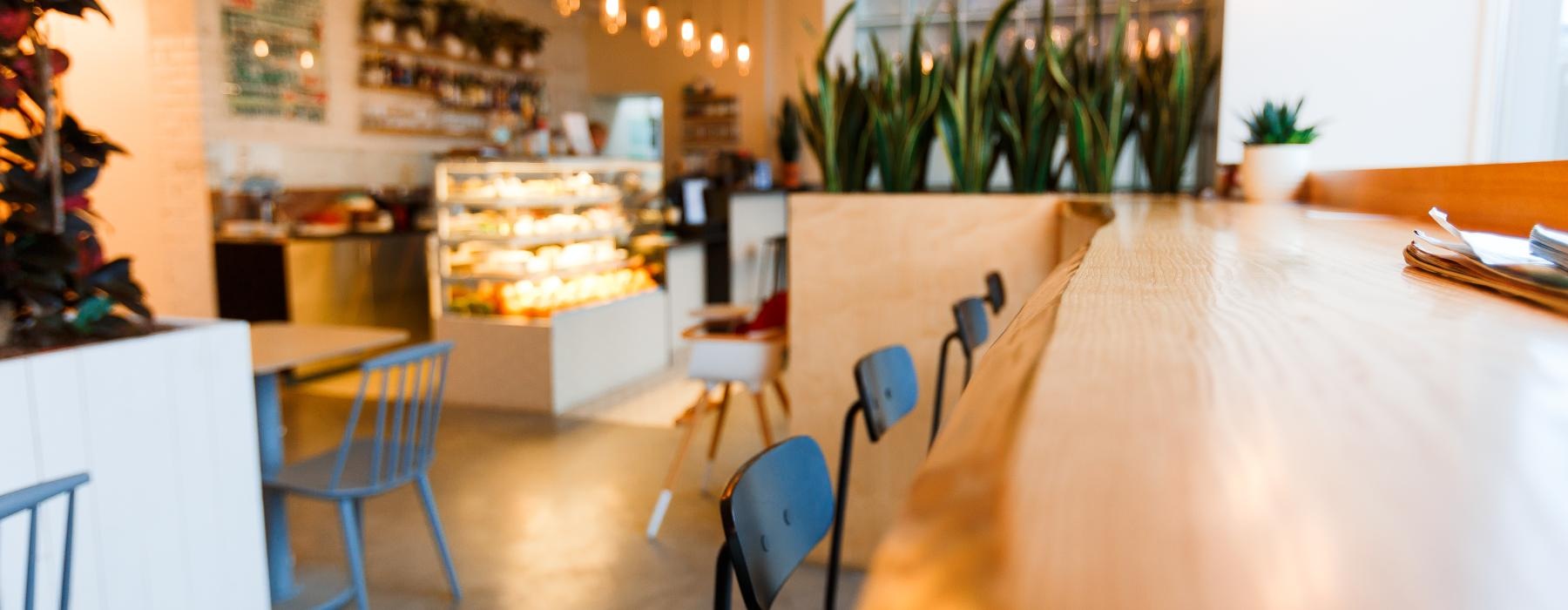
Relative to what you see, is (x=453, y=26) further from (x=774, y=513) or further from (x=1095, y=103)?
(x=774, y=513)

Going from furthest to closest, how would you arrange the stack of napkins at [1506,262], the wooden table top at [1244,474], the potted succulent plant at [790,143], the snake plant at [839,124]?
1. the potted succulent plant at [790,143]
2. the snake plant at [839,124]
3. the stack of napkins at [1506,262]
4. the wooden table top at [1244,474]

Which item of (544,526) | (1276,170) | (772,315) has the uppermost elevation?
(1276,170)

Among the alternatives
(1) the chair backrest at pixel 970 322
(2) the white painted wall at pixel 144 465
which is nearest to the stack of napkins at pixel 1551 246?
(1) the chair backrest at pixel 970 322

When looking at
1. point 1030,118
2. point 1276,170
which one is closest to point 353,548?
point 1030,118

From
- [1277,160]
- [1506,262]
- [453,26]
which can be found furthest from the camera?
[453,26]

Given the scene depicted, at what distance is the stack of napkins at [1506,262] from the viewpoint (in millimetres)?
688

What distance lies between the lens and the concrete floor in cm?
292

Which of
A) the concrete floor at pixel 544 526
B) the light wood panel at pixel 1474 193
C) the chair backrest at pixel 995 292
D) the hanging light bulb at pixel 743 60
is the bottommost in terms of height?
the concrete floor at pixel 544 526

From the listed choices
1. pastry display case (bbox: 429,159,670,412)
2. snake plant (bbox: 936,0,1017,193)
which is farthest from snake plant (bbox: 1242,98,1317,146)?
pastry display case (bbox: 429,159,670,412)

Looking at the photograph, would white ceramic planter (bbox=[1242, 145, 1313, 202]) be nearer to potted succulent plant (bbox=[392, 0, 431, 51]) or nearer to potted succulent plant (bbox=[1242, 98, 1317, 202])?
potted succulent plant (bbox=[1242, 98, 1317, 202])

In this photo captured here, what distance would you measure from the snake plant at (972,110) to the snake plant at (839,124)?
11.1 inches

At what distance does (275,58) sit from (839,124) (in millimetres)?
5143

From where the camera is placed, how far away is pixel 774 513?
0.87m

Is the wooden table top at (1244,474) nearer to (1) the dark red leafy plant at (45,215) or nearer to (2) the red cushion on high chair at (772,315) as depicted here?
(1) the dark red leafy plant at (45,215)
